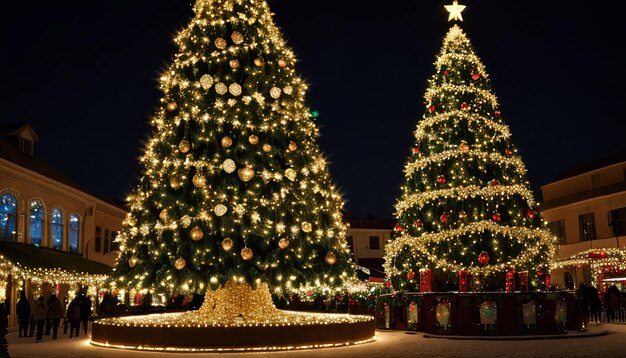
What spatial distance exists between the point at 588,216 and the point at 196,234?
30.7m

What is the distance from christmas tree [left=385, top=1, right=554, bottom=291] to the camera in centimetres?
2250

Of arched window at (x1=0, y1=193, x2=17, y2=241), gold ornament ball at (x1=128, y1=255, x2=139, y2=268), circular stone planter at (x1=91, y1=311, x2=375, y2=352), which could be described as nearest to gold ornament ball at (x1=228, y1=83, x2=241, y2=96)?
gold ornament ball at (x1=128, y1=255, x2=139, y2=268)

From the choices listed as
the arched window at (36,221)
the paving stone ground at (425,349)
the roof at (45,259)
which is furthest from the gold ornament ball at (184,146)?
the arched window at (36,221)

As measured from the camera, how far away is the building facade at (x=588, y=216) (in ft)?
121

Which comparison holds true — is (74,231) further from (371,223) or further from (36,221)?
(371,223)

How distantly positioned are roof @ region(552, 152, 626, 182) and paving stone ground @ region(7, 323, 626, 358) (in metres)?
24.0

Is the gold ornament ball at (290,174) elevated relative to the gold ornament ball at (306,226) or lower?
elevated

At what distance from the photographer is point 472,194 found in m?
22.4

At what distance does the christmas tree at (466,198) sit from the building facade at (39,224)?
13.1 metres

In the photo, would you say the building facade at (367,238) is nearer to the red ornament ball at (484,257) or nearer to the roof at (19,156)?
the roof at (19,156)

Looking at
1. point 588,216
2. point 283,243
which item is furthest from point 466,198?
point 588,216

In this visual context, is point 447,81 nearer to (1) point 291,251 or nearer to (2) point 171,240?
(1) point 291,251

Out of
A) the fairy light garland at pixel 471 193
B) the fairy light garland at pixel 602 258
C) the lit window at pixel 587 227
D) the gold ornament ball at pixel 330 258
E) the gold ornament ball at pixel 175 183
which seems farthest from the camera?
the lit window at pixel 587 227

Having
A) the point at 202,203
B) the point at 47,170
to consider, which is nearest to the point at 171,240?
the point at 202,203
